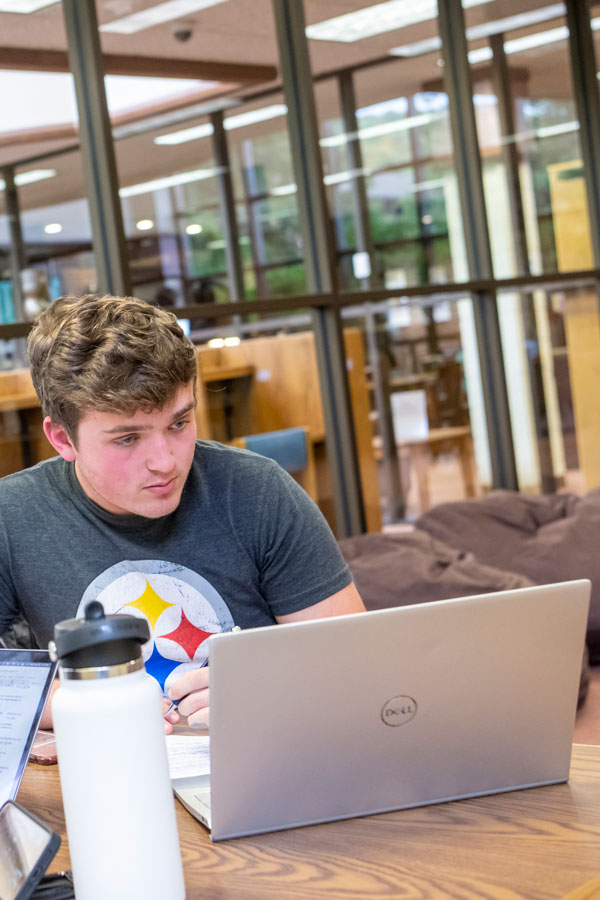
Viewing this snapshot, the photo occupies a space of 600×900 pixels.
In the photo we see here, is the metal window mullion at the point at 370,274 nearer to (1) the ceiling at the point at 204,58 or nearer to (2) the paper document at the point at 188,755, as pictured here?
(1) the ceiling at the point at 204,58

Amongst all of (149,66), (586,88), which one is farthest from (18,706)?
(586,88)

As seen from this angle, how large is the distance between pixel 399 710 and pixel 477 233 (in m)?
3.34

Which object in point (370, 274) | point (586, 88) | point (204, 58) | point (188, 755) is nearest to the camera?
point (188, 755)

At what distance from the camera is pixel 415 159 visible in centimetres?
403

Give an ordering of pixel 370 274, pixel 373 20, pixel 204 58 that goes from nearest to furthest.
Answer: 1. pixel 204 58
2. pixel 370 274
3. pixel 373 20

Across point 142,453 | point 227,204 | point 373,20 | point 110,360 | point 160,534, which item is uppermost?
point 373,20

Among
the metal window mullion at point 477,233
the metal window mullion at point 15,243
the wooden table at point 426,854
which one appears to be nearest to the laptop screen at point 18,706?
the wooden table at point 426,854

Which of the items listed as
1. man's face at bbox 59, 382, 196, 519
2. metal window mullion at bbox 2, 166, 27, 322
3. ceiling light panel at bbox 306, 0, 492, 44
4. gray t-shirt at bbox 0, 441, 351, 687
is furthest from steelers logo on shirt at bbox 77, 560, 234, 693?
ceiling light panel at bbox 306, 0, 492, 44

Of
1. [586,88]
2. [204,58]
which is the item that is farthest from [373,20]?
[586,88]

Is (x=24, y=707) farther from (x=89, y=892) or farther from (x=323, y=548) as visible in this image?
(x=323, y=548)

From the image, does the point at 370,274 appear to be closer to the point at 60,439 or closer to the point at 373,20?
the point at 373,20

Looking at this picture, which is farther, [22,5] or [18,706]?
[22,5]

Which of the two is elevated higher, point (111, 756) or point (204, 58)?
point (204, 58)

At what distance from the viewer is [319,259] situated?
11.5 ft
